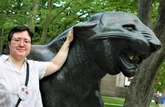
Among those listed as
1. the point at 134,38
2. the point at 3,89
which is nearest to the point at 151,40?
the point at 134,38

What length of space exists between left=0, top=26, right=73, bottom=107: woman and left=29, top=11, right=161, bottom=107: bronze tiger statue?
7cm

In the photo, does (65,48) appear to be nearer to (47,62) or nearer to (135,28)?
(47,62)

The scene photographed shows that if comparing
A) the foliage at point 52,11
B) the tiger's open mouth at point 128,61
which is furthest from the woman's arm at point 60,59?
Result: the foliage at point 52,11

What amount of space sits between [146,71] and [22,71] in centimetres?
552

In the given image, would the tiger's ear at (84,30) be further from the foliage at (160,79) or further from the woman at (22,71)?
the foliage at (160,79)

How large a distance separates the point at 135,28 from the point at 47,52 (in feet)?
2.40

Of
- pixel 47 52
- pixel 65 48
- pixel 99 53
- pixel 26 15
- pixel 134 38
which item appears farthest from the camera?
pixel 26 15

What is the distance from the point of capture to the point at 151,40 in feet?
6.37

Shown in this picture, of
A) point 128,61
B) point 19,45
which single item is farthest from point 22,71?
point 128,61

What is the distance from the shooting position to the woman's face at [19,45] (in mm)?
2096

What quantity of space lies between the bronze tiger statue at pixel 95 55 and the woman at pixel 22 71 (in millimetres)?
69

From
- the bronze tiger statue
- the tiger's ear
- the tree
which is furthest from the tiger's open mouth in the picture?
the tree

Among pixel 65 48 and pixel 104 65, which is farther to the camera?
pixel 65 48

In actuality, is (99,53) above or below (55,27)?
above
